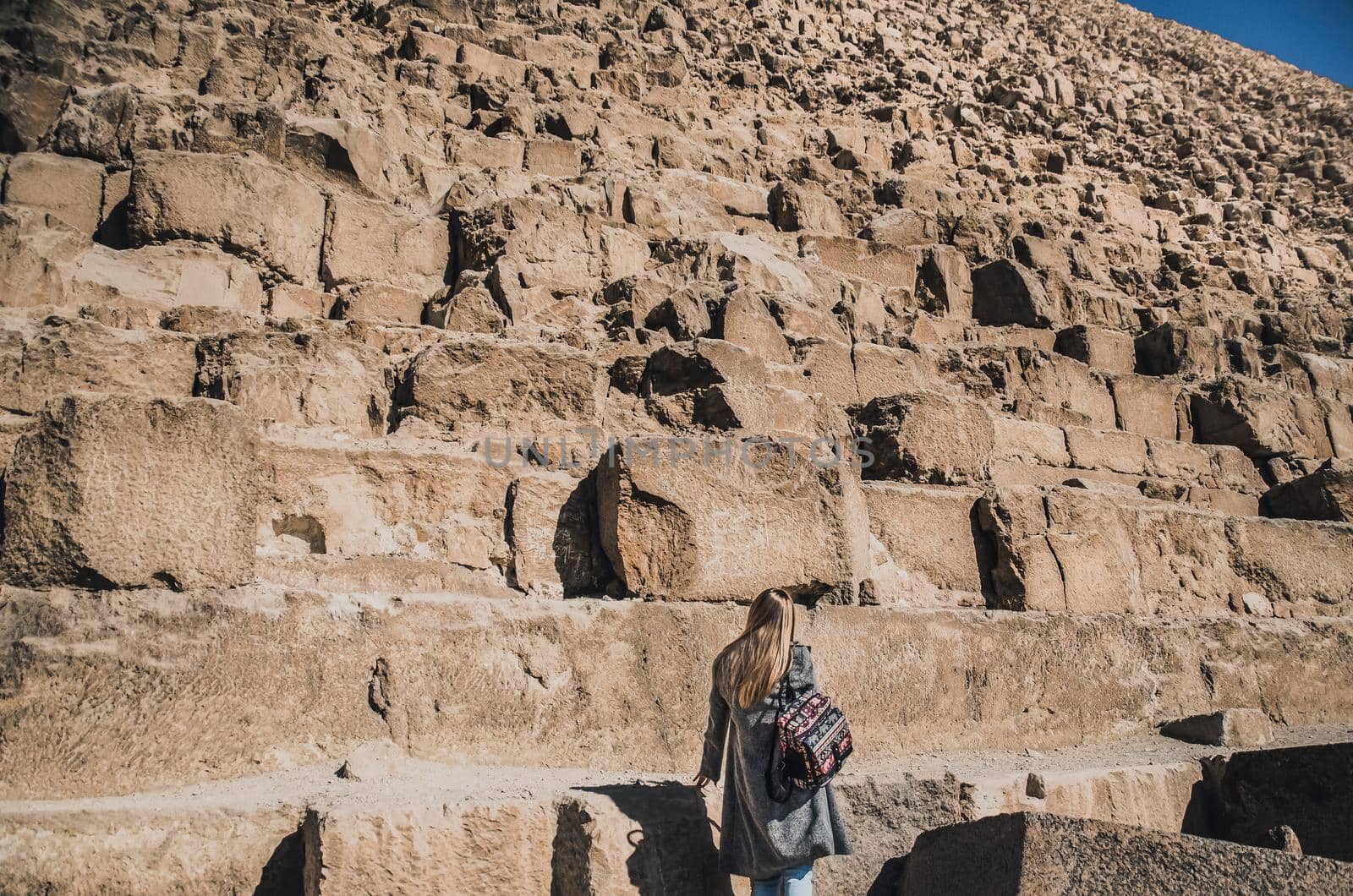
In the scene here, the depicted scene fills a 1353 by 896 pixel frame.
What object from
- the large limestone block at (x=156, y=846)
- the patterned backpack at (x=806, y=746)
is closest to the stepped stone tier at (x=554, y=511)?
the large limestone block at (x=156, y=846)

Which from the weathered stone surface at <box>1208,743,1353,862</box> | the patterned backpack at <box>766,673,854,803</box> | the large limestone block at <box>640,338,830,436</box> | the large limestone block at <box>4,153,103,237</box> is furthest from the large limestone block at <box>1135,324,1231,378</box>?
the large limestone block at <box>4,153,103,237</box>

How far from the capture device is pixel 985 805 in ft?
12.4

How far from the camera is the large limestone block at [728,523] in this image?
14.3 feet

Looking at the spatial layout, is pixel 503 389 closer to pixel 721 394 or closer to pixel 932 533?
pixel 721 394

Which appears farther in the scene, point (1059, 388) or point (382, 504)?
point (1059, 388)

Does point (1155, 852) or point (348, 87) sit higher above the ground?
point (348, 87)

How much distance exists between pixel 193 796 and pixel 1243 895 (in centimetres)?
294

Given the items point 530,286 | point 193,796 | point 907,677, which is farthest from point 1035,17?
point 193,796

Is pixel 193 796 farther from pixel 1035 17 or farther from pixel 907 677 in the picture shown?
pixel 1035 17

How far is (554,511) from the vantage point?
4602 millimetres

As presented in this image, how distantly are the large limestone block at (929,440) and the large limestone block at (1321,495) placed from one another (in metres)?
3.50

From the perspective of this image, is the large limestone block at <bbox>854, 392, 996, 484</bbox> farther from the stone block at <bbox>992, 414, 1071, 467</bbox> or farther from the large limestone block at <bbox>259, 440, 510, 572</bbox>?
the large limestone block at <bbox>259, 440, 510, 572</bbox>

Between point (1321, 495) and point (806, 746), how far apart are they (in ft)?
22.1

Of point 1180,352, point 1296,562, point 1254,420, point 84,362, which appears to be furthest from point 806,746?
point 1180,352
